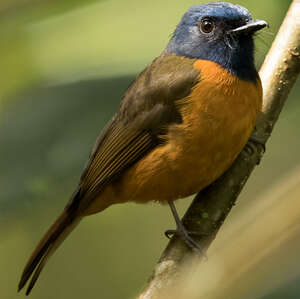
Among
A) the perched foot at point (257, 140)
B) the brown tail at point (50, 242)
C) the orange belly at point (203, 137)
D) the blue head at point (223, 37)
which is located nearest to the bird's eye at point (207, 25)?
the blue head at point (223, 37)

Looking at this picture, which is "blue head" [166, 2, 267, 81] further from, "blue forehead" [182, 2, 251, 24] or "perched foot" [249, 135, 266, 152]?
"perched foot" [249, 135, 266, 152]

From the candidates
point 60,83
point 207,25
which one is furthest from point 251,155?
point 60,83

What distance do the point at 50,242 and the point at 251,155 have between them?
1.53 m

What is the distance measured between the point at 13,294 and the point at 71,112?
250 cm

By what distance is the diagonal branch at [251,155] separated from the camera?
9.66ft

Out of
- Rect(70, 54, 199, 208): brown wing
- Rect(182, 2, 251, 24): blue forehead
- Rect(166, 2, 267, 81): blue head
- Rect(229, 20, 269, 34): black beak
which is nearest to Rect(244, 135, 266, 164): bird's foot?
Rect(166, 2, 267, 81): blue head

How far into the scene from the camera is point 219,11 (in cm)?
355

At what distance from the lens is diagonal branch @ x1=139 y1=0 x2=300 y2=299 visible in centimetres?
295

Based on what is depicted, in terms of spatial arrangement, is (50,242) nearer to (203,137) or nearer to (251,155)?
(203,137)

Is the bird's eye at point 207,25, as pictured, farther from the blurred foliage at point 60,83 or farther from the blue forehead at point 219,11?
the blurred foliage at point 60,83

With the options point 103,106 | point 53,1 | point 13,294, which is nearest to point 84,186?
point 13,294

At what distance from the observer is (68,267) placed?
13.1ft

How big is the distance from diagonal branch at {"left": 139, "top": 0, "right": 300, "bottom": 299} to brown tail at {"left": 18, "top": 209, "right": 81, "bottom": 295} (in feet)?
3.21

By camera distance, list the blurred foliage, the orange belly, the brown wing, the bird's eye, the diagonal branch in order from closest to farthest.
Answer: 1. the blurred foliage
2. the diagonal branch
3. the orange belly
4. the brown wing
5. the bird's eye
